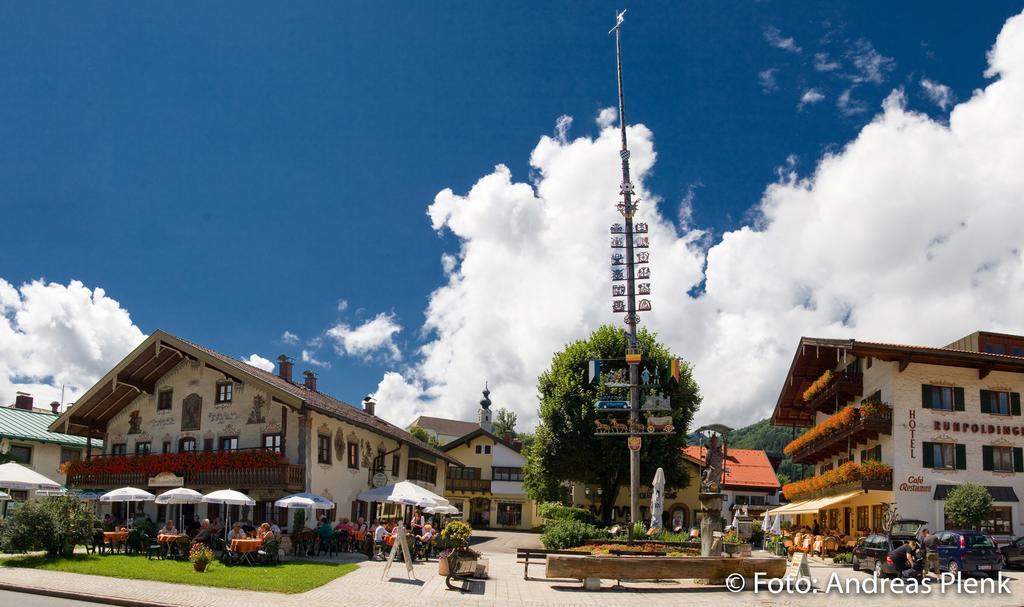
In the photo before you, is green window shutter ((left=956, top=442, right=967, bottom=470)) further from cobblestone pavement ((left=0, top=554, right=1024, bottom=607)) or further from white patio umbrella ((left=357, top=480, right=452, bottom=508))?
white patio umbrella ((left=357, top=480, right=452, bottom=508))

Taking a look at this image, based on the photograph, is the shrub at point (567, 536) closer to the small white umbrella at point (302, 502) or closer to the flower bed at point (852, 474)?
the small white umbrella at point (302, 502)

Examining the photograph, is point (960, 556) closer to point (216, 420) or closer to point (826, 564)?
point (826, 564)

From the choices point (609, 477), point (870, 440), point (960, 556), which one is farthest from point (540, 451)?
point (960, 556)

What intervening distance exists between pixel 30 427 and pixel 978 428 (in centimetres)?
4716

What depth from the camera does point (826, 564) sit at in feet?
100

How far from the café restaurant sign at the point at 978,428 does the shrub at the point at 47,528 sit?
32.6 m

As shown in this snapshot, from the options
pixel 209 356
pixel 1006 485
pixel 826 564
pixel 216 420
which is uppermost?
pixel 209 356

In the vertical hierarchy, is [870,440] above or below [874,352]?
below

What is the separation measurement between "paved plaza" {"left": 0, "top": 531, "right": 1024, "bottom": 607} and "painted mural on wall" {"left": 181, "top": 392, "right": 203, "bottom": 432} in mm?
14003

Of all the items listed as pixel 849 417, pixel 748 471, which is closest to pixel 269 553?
pixel 849 417

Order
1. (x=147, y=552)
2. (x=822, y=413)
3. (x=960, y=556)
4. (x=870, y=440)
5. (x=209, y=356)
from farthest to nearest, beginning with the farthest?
(x=822, y=413) < (x=870, y=440) < (x=209, y=356) < (x=147, y=552) < (x=960, y=556)

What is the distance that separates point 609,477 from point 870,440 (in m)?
14.1

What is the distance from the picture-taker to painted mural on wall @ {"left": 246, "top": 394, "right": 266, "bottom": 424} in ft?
115

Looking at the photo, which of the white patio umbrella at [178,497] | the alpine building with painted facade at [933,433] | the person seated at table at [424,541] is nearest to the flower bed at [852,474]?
the alpine building with painted facade at [933,433]
